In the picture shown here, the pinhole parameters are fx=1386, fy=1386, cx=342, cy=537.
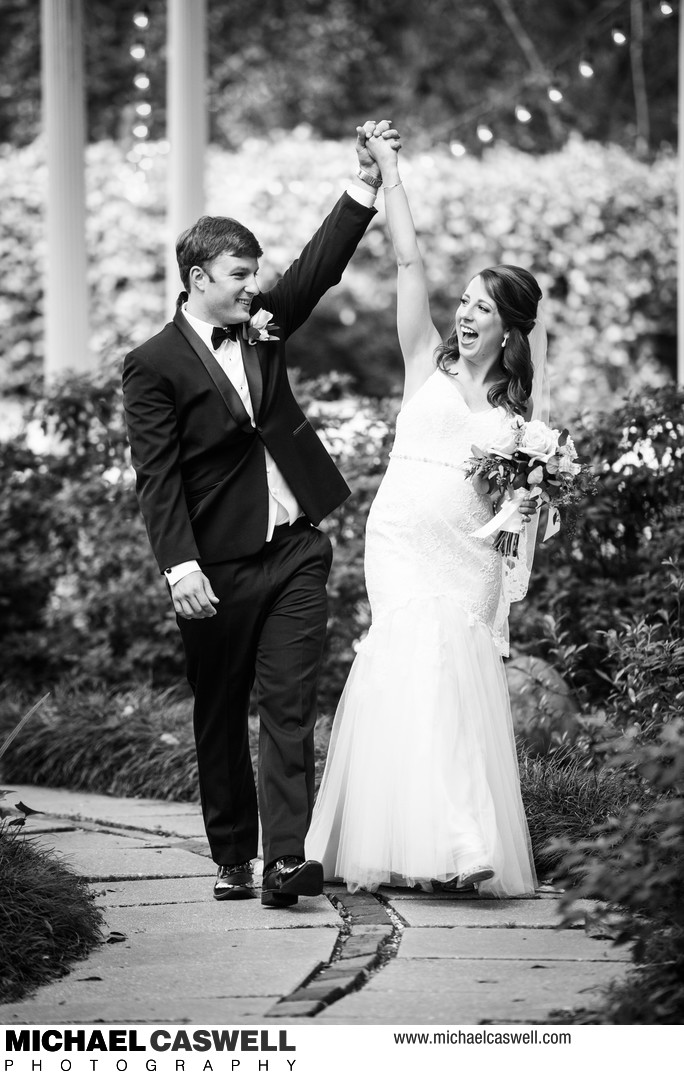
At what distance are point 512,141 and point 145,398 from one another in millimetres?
16146

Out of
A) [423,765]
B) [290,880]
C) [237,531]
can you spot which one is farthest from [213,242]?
[290,880]

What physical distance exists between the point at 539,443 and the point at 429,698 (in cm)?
83

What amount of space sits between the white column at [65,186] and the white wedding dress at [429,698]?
16.9 feet

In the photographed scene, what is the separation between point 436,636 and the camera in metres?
4.20

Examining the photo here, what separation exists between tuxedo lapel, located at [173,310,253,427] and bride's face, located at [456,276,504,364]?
742 millimetres

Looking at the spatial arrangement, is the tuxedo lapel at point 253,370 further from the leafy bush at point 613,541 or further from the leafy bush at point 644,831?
the leafy bush at point 613,541

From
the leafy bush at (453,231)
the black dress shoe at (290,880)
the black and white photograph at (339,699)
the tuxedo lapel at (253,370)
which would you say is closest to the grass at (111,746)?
the black and white photograph at (339,699)

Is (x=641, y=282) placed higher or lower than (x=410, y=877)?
higher

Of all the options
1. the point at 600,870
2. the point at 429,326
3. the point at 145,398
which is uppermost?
the point at 429,326

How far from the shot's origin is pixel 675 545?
18.0 feet

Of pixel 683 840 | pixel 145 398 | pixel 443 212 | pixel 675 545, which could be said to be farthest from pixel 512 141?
pixel 683 840

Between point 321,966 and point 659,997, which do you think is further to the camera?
point 321,966

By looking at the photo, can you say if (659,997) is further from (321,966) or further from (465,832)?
(465,832)

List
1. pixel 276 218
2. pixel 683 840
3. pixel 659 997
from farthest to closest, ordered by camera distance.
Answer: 1. pixel 276 218
2. pixel 683 840
3. pixel 659 997
